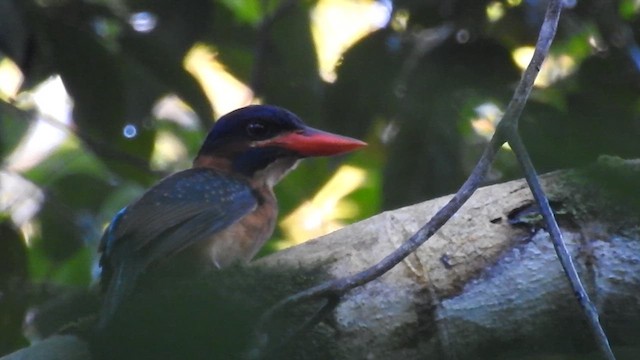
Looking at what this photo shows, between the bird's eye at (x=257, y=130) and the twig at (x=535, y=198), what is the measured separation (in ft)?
5.45

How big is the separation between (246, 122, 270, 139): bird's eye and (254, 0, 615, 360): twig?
1.66 m

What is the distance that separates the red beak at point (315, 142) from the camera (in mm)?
3629

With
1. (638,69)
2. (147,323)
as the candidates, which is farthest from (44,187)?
(147,323)

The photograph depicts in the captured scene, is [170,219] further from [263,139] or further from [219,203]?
[263,139]

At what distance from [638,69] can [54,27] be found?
5.96 ft

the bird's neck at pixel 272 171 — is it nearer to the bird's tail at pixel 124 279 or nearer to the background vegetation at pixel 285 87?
the background vegetation at pixel 285 87

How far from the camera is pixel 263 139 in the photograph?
12.7ft

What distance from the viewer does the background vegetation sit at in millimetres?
3453

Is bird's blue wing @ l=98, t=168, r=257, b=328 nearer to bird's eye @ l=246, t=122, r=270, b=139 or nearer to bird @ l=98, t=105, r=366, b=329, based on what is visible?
bird @ l=98, t=105, r=366, b=329

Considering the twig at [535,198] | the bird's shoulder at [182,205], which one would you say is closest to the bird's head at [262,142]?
the bird's shoulder at [182,205]

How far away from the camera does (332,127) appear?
12.7ft

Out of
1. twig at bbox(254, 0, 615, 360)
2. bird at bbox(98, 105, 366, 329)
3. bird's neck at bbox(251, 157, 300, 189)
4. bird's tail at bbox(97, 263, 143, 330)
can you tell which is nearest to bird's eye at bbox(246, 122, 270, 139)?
bird at bbox(98, 105, 366, 329)

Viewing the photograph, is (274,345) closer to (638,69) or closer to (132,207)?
(132,207)

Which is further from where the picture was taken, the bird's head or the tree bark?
the bird's head
